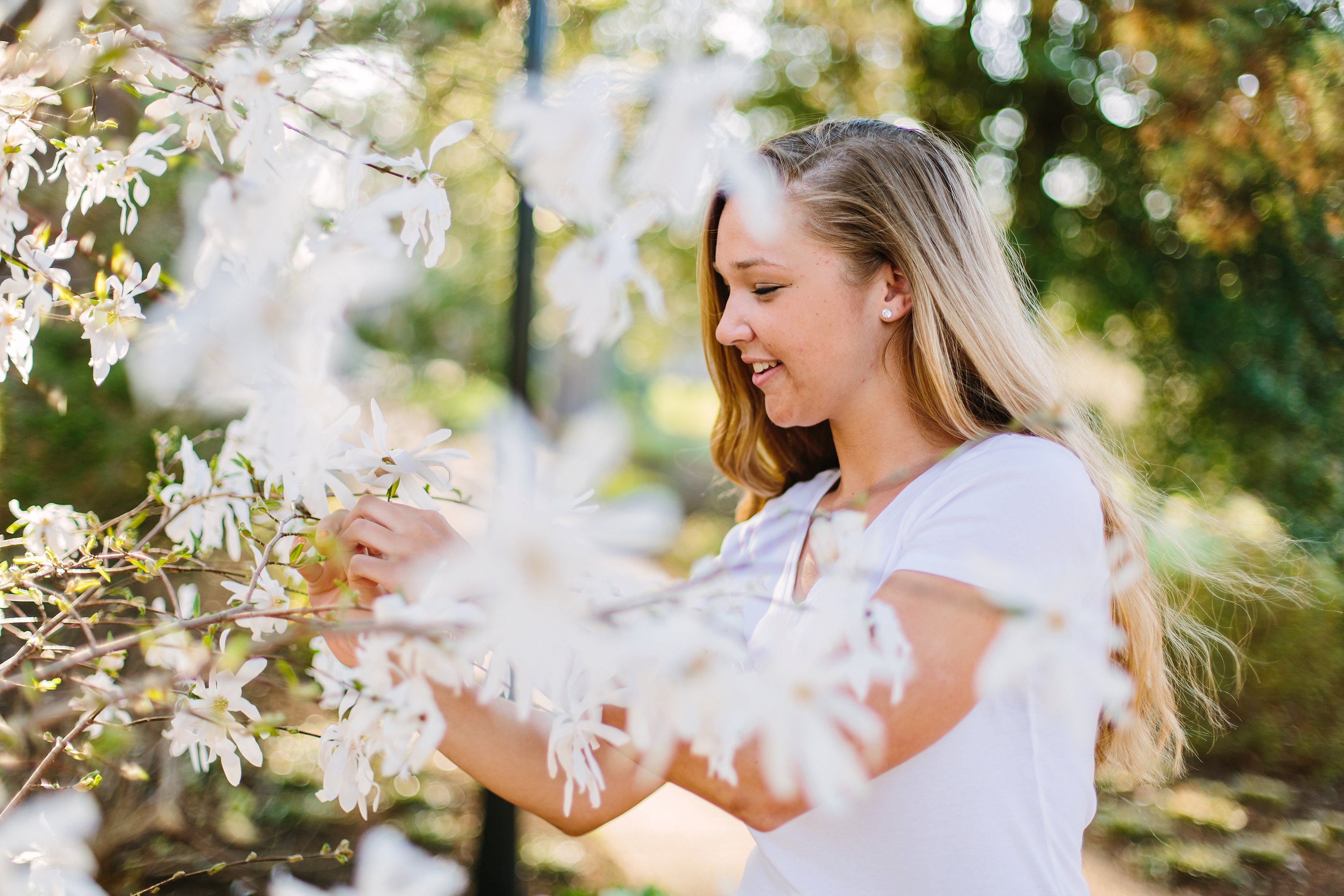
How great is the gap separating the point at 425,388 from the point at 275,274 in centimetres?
989

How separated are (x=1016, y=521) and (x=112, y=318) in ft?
3.27

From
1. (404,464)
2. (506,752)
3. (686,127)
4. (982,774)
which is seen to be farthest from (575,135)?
(982,774)

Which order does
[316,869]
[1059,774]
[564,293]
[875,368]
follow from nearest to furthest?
[564,293], [1059,774], [875,368], [316,869]

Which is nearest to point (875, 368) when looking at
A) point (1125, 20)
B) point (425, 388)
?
point (1125, 20)

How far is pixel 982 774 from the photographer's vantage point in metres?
1.14

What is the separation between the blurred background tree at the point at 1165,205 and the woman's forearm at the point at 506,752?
2243 mm

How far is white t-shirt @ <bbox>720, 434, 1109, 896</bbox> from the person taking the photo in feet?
3.39

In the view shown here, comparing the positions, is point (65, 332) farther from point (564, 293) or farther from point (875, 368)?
point (564, 293)

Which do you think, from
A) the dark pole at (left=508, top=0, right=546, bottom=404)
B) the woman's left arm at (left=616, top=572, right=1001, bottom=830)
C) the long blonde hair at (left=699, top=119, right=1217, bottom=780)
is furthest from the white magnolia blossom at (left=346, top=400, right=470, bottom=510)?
the dark pole at (left=508, top=0, right=546, bottom=404)

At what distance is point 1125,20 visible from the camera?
14.3 feet

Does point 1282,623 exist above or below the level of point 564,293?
below

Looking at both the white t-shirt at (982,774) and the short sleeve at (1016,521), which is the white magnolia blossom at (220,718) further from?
the short sleeve at (1016,521)

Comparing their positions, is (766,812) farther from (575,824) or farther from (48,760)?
(48,760)

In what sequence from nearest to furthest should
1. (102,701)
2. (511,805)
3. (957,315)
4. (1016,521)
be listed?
1. (102,701)
2. (1016,521)
3. (957,315)
4. (511,805)
